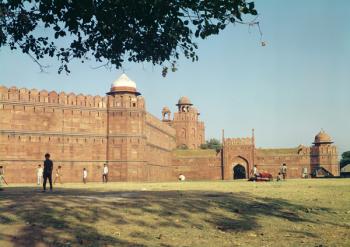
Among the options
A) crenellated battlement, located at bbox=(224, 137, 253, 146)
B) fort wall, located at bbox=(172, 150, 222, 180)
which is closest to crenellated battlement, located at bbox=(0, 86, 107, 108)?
fort wall, located at bbox=(172, 150, 222, 180)

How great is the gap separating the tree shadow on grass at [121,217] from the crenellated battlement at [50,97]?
85.5 feet

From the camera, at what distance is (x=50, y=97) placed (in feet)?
117

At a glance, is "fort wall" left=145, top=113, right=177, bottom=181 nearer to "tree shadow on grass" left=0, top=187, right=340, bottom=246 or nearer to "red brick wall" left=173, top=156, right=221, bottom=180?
"red brick wall" left=173, top=156, right=221, bottom=180

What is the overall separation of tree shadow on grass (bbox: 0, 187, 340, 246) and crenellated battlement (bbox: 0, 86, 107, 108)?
85.5 feet

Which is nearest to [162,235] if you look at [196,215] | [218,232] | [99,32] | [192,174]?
[218,232]

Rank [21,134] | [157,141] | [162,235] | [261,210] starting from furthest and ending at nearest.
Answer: [157,141]
[21,134]
[261,210]
[162,235]

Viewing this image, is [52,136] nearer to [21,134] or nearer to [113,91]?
[21,134]

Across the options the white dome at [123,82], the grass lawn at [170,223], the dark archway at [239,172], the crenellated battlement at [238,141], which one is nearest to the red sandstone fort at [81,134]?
the white dome at [123,82]

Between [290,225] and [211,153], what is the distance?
146ft

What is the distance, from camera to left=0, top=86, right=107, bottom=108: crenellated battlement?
3362 cm

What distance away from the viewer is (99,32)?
334 inches

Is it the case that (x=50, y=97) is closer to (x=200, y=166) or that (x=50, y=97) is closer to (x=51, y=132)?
(x=51, y=132)

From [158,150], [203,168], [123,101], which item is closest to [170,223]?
[123,101]

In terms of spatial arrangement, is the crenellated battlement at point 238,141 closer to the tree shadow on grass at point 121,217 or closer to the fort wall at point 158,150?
the fort wall at point 158,150
